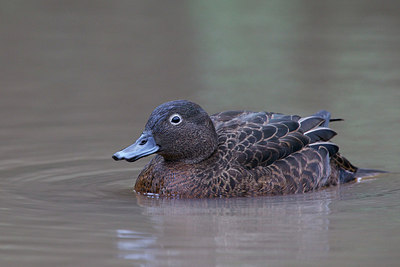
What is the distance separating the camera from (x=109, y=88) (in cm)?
1454

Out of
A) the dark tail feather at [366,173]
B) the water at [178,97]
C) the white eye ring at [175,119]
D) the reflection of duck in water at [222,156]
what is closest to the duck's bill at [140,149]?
the reflection of duck in water at [222,156]

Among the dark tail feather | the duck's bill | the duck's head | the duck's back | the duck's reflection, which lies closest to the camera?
the duck's reflection

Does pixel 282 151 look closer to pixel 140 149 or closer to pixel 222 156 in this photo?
pixel 222 156

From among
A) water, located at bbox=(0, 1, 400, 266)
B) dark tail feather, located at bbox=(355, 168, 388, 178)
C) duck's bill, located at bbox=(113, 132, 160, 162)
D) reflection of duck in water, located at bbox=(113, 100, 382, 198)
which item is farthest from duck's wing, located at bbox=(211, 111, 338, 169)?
duck's bill, located at bbox=(113, 132, 160, 162)

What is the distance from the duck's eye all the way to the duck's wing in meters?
0.59

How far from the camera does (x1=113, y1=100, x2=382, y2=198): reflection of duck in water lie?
9.09 m

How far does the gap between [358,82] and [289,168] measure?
5.47 metres

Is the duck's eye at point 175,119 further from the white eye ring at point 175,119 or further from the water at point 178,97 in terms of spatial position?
the water at point 178,97

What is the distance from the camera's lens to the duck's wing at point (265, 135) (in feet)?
30.5

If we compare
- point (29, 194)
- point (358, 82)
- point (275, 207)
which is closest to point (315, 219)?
point (275, 207)

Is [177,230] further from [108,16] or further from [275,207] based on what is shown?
[108,16]

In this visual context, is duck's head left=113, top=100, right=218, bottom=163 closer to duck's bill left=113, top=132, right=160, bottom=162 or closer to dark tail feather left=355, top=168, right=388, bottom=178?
duck's bill left=113, top=132, right=160, bottom=162

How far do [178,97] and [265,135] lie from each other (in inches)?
180

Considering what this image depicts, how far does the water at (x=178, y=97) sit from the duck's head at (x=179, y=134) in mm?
607
